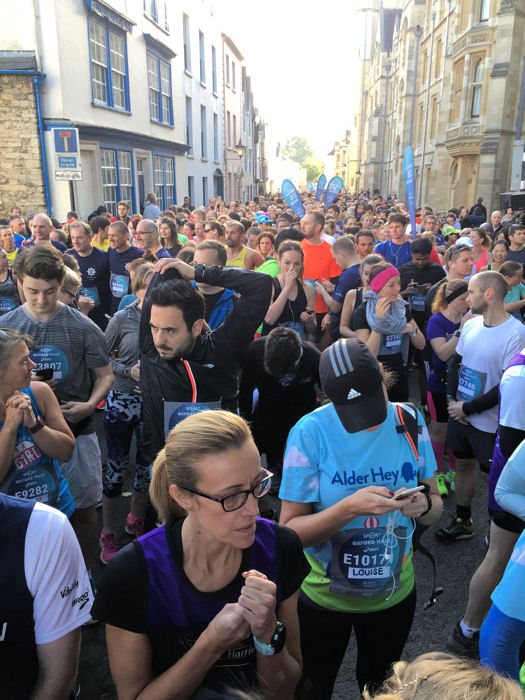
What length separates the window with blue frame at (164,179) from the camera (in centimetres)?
2131

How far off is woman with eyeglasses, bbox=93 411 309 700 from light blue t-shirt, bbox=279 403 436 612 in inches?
15.9

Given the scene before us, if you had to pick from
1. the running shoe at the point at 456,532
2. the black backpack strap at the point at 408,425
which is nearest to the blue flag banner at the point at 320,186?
the running shoe at the point at 456,532

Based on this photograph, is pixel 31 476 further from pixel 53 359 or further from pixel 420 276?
pixel 420 276

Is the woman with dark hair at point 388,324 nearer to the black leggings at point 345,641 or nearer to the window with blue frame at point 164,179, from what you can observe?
the black leggings at point 345,641

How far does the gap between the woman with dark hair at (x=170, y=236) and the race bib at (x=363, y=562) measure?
21.4 feet

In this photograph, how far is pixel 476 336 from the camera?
3.89 m

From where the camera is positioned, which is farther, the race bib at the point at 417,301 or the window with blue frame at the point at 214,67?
→ the window with blue frame at the point at 214,67

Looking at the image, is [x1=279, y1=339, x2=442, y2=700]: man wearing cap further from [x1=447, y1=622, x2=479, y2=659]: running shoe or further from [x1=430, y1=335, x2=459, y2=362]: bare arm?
[x1=430, y1=335, x2=459, y2=362]: bare arm

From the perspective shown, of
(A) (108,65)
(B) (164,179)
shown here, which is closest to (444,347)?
(A) (108,65)

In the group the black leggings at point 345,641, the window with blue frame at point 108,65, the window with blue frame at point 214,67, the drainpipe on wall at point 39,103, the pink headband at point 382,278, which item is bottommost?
the black leggings at point 345,641

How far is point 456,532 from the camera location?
13.7ft

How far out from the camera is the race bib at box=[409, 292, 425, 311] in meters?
6.74

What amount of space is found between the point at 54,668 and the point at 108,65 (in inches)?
690

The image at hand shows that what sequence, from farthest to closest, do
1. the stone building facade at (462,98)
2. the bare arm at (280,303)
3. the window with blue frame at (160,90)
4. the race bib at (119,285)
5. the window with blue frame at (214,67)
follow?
the window with blue frame at (214,67), the stone building facade at (462,98), the window with blue frame at (160,90), the race bib at (119,285), the bare arm at (280,303)
